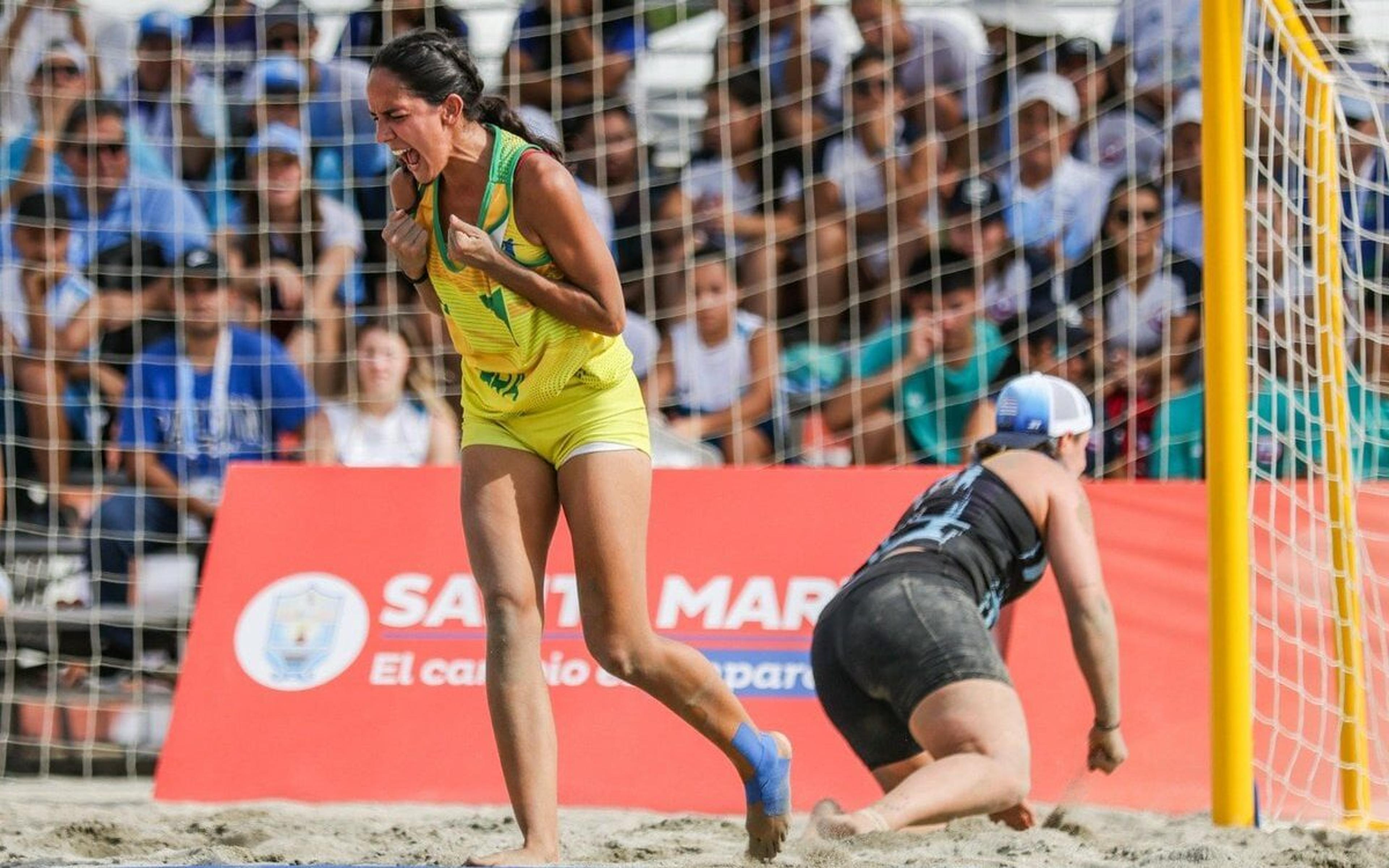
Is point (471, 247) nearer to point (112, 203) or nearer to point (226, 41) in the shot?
point (112, 203)

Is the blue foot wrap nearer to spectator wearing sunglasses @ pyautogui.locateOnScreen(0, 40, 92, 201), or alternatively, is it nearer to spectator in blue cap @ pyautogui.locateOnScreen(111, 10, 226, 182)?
spectator in blue cap @ pyautogui.locateOnScreen(111, 10, 226, 182)

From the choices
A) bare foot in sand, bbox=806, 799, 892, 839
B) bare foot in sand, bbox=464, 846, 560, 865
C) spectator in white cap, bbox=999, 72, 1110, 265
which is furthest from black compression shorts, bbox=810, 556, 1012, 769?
spectator in white cap, bbox=999, 72, 1110, 265

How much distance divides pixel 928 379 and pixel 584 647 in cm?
239

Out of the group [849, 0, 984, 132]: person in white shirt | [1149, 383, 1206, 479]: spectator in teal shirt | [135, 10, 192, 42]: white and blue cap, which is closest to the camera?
[1149, 383, 1206, 479]: spectator in teal shirt

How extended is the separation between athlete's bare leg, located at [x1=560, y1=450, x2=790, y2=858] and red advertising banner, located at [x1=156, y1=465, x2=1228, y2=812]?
5.96 feet

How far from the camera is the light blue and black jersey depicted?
187 inches

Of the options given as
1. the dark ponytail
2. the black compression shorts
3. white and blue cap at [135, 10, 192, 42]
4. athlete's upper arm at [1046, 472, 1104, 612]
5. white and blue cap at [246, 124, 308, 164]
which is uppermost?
white and blue cap at [135, 10, 192, 42]

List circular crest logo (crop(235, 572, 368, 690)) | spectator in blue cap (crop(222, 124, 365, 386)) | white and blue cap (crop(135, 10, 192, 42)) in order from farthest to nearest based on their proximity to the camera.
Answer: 1. white and blue cap (crop(135, 10, 192, 42))
2. spectator in blue cap (crop(222, 124, 365, 386))
3. circular crest logo (crop(235, 572, 368, 690))

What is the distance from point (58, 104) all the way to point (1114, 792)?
226 inches

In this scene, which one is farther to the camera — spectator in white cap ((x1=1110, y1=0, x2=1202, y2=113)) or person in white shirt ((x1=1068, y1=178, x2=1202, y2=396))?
spectator in white cap ((x1=1110, y1=0, x2=1202, y2=113))

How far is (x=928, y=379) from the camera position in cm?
761

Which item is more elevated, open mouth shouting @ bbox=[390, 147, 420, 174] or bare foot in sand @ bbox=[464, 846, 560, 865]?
open mouth shouting @ bbox=[390, 147, 420, 174]

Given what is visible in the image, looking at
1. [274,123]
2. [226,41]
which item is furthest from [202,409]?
[226,41]

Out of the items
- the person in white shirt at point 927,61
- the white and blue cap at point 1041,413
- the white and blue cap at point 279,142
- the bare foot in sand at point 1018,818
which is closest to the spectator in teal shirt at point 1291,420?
the white and blue cap at point 1041,413
